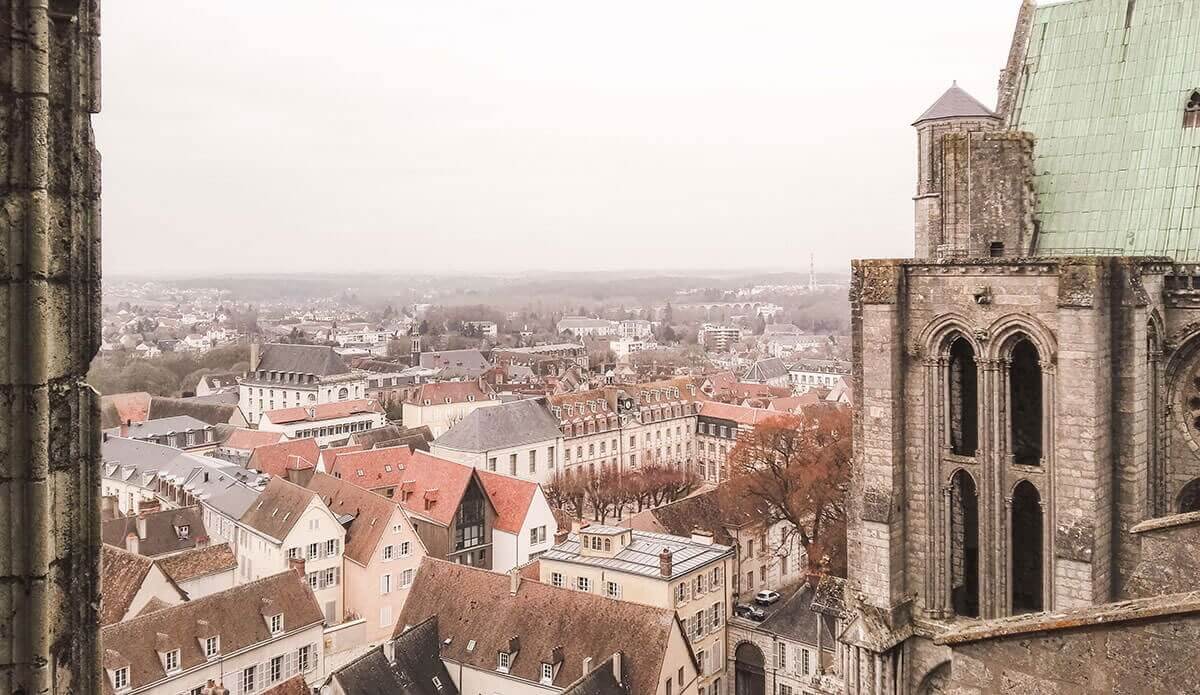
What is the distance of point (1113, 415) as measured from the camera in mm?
17281

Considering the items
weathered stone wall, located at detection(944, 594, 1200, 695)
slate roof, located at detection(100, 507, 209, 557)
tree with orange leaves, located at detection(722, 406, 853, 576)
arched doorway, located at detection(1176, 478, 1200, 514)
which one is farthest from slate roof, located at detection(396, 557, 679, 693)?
weathered stone wall, located at detection(944, 594, 1200, 695)

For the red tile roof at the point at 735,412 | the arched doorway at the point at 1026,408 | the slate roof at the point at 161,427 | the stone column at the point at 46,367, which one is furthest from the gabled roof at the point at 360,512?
the red tile roof at the point at 735,412

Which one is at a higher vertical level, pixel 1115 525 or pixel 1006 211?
pixel 1006 211

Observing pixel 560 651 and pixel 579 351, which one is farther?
pixel 579 351

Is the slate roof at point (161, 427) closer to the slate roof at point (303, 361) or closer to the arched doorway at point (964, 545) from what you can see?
the slate roof at point (303, 361)

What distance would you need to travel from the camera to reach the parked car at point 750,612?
42156mm

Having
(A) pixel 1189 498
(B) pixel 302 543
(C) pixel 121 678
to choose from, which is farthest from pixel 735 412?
(A) pixel 1189 498

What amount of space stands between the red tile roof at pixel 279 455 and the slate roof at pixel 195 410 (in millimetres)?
30204

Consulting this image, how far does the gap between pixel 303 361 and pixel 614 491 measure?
62.1 meters

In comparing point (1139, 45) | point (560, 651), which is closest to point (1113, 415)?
point (1139, 45)

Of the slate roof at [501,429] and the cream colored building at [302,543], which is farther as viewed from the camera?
the slate roof at [501,429]

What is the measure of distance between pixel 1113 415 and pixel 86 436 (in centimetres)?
1773

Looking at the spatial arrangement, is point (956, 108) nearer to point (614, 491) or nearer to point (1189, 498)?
point (1189, 498)

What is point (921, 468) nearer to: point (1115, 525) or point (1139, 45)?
point (1115, 525)
